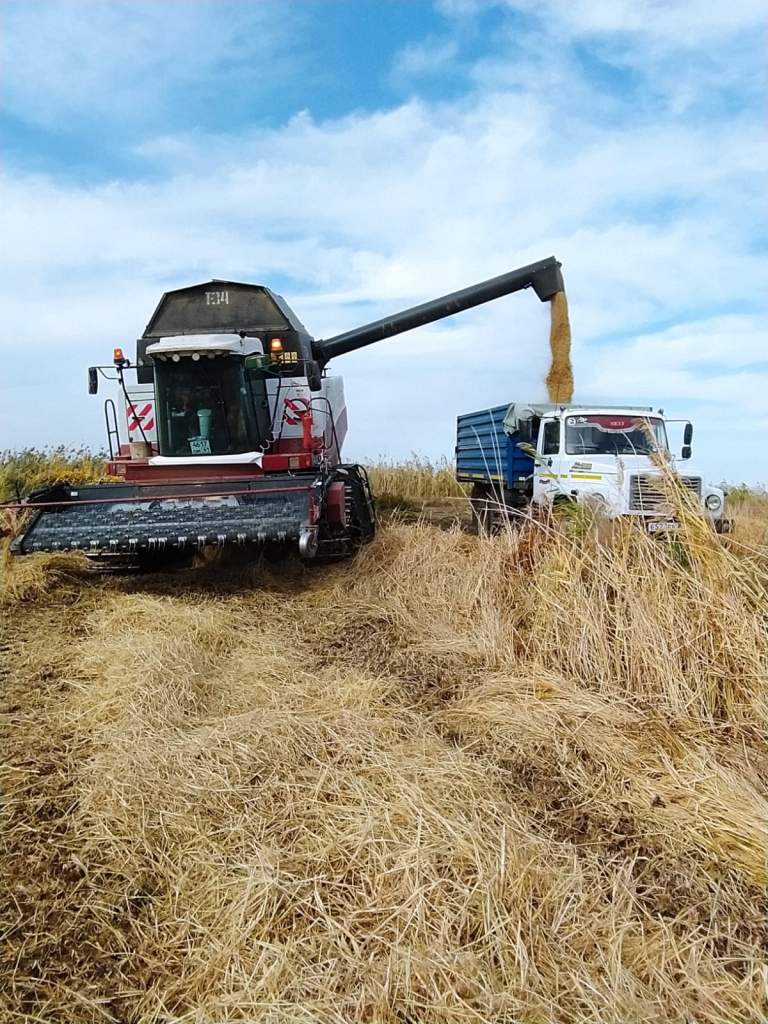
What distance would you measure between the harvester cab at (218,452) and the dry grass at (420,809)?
1714mm

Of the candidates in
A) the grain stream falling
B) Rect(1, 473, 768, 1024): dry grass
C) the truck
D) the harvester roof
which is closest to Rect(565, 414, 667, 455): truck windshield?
the truck

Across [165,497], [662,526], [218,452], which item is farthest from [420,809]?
[218,452]

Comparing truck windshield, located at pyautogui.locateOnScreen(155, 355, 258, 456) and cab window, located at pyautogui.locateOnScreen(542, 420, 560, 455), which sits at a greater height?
truck windshield, located at pyautogui.locateOnScreen(155, 355, 258, 456)

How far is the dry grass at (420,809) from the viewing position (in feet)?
7.18

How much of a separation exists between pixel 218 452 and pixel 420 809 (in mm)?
6517

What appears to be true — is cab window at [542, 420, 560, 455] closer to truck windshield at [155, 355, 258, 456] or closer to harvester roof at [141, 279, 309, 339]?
harvester roof at [141, 279, 309, 339]

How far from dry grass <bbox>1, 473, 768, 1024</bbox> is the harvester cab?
1.71 metres

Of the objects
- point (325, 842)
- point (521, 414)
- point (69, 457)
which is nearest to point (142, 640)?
point (325, 842)

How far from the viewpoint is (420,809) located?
288cm

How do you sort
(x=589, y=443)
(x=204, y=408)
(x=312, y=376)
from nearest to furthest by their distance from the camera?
(x=204, y=408) < (x=312, y=376) < (x=589, y=443)

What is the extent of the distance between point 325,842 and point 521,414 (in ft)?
33.6

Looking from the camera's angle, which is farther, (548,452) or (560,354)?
(560,354)

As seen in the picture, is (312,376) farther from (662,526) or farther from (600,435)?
(662,526)

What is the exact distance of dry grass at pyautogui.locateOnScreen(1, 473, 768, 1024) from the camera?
2.19 m
